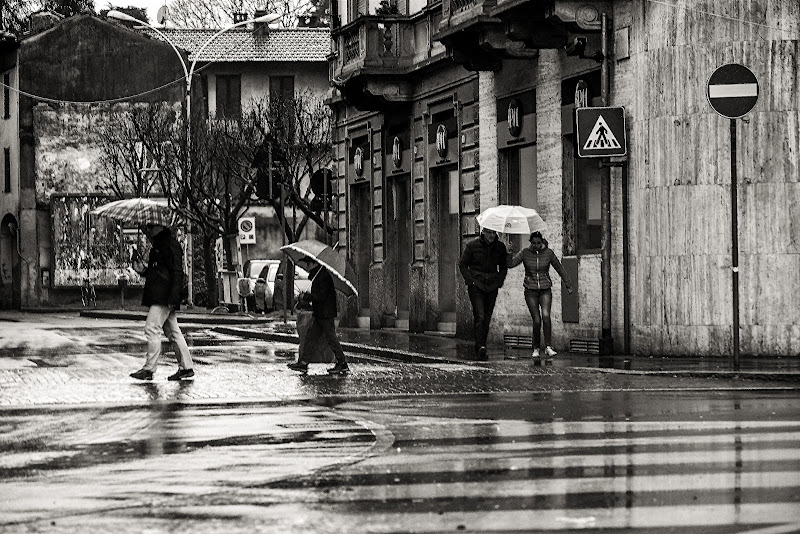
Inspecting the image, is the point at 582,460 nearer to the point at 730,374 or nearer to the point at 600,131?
the point at 730,374

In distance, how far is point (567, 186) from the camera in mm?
25703

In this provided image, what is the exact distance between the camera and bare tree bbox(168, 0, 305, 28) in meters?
77.6

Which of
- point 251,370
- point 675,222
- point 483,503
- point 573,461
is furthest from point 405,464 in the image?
point 675,222

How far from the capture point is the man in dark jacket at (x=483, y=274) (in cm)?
2329

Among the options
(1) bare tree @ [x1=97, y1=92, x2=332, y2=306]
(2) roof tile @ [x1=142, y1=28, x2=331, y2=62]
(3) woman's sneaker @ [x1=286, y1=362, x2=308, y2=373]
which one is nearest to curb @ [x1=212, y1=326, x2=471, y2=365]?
(3) woman's sneaker @ [x1=286, y1=362, x2=308, y2=373]

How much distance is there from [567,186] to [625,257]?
222 centimetres

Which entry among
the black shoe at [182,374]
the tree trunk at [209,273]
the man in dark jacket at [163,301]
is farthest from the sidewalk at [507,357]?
the tree trunk at [209,273]

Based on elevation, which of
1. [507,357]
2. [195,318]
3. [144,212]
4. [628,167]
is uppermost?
[628,167]

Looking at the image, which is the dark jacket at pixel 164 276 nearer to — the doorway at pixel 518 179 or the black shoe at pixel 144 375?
the black shoe at pixel 144 375

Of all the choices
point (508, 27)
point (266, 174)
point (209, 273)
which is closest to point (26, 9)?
point (209, 273)

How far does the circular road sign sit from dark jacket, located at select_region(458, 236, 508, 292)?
4.82 meters

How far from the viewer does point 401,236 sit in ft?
114

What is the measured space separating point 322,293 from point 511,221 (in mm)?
3817

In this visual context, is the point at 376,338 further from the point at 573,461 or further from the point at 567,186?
the point at 573,461
